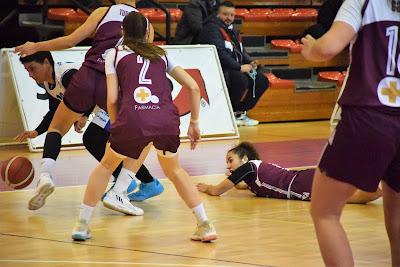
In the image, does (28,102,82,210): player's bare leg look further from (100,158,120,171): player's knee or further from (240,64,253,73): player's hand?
(240,64,253,73): player's hand

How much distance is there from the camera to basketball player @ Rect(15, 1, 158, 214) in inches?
249

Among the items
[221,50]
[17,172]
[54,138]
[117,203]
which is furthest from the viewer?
[221,50]

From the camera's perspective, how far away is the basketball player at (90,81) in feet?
20.7

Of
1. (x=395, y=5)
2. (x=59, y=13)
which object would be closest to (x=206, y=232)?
(x=395, y=5)

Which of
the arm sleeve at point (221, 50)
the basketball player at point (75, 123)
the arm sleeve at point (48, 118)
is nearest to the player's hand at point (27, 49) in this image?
the basketball player at point (75, 123)

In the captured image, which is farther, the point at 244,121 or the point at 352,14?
the point at 244,121

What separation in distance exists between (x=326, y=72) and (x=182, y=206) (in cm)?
817

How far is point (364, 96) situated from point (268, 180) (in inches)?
130

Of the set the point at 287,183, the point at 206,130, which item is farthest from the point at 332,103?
the point at 287,183

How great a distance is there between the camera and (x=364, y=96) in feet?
12.0

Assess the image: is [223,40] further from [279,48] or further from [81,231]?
[81,231]

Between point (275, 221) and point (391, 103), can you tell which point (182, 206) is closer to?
point (275, 221)

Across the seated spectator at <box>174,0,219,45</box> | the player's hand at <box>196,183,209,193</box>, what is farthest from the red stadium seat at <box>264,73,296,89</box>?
the player's hand at <box>196,183,209,193</box>

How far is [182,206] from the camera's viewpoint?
6.75 meters
